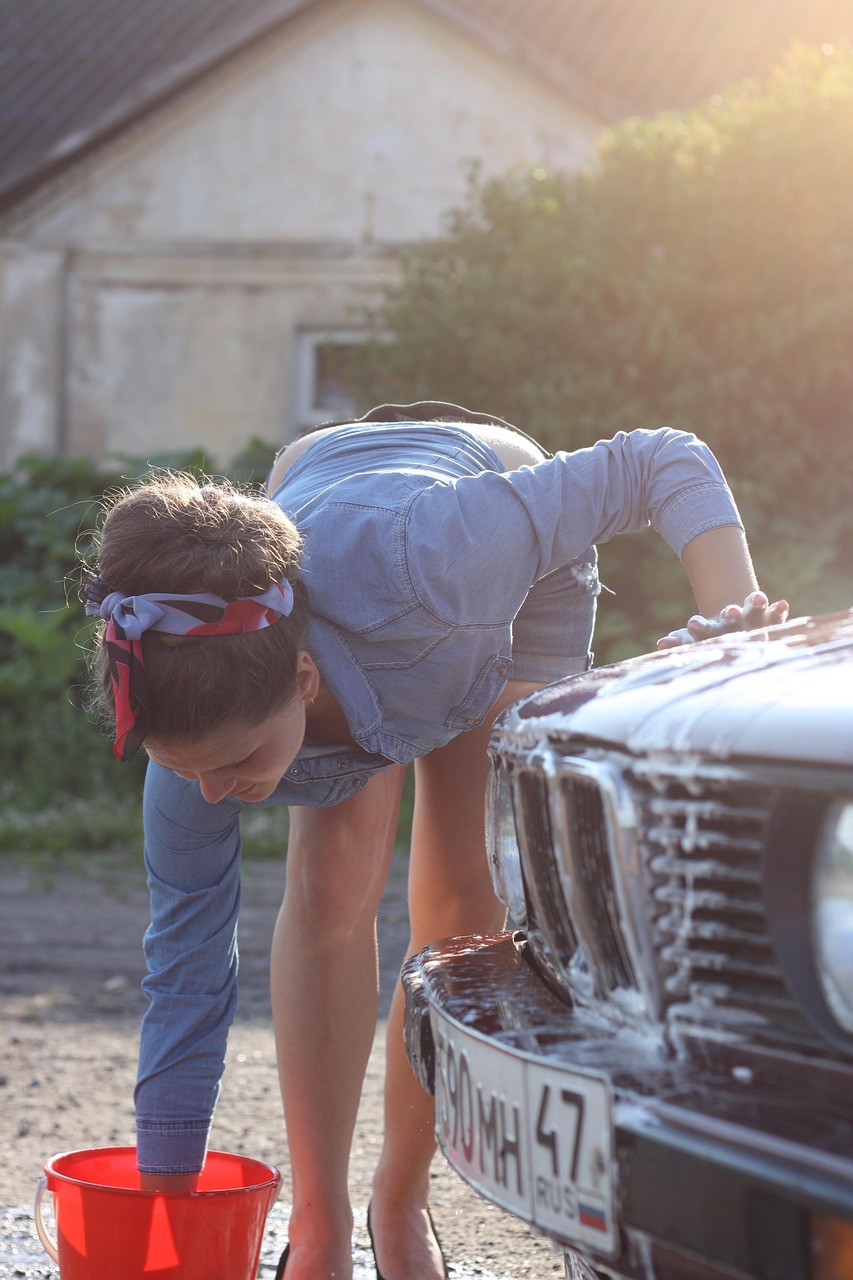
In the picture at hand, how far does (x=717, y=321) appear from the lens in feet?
24.4

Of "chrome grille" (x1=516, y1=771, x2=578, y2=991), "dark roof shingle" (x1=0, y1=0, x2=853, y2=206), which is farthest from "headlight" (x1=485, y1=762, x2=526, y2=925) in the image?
"dark roof shingle" (x1=0, y1=0, x2=853, y2=206)

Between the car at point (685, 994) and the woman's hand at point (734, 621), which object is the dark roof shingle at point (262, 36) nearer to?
the woman's hand at point (734, 621)

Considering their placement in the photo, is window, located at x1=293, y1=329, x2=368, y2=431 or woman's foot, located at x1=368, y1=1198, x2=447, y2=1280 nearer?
woman's foot, located at x1=368, y1=1198, x2=447, y2=1280

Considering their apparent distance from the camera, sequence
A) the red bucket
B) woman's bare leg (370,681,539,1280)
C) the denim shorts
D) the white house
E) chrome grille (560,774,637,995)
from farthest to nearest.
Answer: the white house < the denim shorts < woman's bare leg (370,681,539,1280) < the red bucket < chrome grille (560,774,637,995)

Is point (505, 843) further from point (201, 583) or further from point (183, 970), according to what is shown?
point (183, 970)

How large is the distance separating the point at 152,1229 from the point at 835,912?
1304mm

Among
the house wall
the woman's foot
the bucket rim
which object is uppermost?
the house wall

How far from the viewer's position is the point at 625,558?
7406 mm

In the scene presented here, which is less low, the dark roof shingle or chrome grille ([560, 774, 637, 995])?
the dark roof shingle

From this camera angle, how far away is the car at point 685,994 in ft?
4.56

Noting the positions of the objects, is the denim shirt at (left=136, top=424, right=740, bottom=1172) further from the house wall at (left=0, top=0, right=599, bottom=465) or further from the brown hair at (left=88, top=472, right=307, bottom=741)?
the house wall at (left=0, top=0, right=599, bottom=465)

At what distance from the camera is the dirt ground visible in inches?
122

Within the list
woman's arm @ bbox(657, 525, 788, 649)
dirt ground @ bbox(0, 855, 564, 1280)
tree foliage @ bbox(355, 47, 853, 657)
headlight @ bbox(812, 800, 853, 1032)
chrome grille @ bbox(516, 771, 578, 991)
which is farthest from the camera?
tree foliage @ bbox(355, 47, 853, 657)

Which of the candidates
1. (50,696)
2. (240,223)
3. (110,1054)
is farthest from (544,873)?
(240,223)
